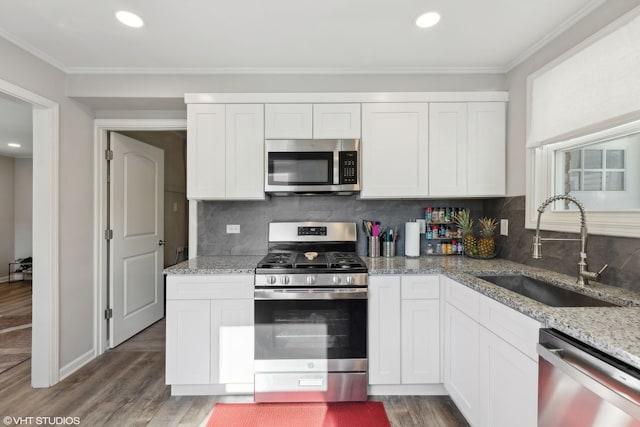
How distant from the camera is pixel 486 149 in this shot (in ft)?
7.70

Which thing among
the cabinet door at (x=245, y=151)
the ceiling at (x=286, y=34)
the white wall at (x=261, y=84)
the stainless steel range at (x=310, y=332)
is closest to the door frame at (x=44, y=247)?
the white wall at (x=261, y=84)

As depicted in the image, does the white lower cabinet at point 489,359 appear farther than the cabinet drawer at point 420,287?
No

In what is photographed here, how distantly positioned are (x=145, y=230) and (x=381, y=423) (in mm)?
2813

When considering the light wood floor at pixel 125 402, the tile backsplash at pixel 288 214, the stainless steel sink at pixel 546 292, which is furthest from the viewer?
the tile backsplash at pixel 288 214

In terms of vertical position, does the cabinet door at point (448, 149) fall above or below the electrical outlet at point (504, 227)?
above

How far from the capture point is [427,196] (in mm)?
2359

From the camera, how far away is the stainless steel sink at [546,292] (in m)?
1.48

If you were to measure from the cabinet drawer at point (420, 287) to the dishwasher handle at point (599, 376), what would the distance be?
924 mm

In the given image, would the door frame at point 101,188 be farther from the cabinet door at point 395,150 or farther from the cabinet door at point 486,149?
the cabinet door at point 486,149

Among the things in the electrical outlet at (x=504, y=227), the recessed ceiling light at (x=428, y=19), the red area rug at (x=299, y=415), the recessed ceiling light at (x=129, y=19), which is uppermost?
the recessed ceiling light at (x=428, y=19)

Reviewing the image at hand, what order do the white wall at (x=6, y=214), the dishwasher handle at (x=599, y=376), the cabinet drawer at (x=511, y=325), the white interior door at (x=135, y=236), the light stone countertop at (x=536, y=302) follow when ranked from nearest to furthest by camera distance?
the dishwasher handle at (x=599, y=376), the light stone countertop at (x=536, y=302), the cabinet drawer at (x=511, y=325), the white interior door at (x=135, y=236), the white wall at (x=6, y=214)

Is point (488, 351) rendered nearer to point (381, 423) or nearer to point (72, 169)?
point (381, 423)

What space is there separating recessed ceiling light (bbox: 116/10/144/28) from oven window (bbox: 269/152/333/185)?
3.58ft

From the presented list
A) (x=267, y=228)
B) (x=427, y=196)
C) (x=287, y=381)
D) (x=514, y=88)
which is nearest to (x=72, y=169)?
(x=267, y=228)
